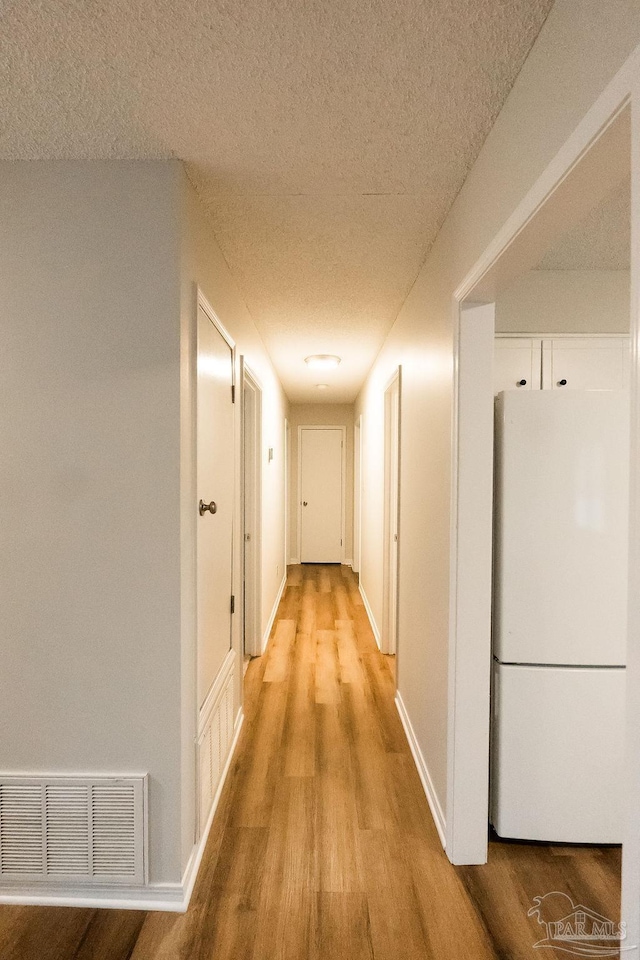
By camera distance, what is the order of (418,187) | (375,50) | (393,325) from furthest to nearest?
(393,325) → (418,187) → (375,50)

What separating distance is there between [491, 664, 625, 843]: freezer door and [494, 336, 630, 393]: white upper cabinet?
1360 millimetres

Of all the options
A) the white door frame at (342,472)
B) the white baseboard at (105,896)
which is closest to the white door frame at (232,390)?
the white baseboard at (105,896)

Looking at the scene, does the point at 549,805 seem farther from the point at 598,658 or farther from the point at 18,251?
the point at 18,251

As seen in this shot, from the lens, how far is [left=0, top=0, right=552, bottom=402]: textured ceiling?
1225 millimetres

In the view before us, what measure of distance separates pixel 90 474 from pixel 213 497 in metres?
0.57

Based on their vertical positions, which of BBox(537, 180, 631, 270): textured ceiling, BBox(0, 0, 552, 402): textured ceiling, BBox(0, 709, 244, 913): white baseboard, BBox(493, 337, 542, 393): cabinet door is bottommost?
BBox(0, 709, 244, 913): white baseboard

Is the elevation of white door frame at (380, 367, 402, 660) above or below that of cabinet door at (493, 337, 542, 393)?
below

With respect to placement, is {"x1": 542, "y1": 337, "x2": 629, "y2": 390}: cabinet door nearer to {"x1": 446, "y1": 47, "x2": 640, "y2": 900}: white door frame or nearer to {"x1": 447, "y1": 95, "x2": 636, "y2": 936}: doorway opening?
{"x1": 447, "y1": 95, "x2": 636, "y2": 936}: doorway opening

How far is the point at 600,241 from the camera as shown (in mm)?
2352

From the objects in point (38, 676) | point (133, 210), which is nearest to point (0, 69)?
point (133, 210)

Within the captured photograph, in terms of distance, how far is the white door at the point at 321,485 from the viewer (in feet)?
26.6

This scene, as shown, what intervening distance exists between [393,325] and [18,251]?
7.95ft

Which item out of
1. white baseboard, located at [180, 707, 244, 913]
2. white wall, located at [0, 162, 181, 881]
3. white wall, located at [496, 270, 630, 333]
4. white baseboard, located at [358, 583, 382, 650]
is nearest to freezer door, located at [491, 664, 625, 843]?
white baseboard, located at [180, 707, 244, 913]

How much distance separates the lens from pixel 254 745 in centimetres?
283
